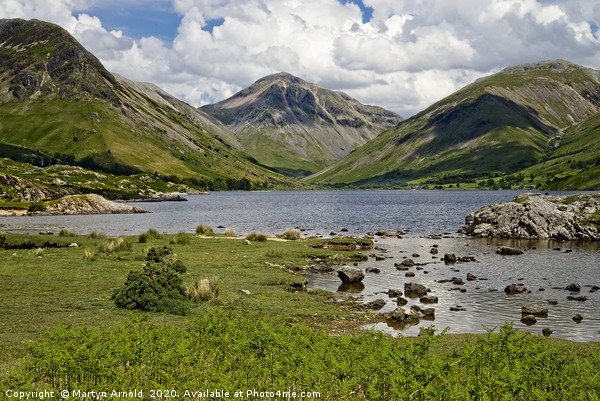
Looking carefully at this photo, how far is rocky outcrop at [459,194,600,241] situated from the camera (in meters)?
95.9

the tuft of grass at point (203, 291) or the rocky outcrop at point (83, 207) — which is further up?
the tuft of grass at point (203, 291)

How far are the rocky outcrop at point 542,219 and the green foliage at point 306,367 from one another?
81.8 m

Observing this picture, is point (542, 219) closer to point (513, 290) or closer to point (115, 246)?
point (513, 290)

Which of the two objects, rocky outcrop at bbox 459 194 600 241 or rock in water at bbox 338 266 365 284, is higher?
rocky outcrop at bbox 459 194 600 241

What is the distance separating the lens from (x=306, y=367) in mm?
18531

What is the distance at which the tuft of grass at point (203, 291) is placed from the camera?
37375mm

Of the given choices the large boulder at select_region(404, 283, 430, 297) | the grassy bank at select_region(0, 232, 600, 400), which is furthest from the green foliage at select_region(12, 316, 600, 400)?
the large boulder at select_region(404, 283, 430, 297)

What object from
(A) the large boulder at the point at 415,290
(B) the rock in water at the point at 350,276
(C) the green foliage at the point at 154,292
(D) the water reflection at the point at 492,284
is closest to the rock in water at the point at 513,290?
(D) the water reflection at the point at 492,284

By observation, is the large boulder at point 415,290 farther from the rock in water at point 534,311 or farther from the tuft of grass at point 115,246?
the tuft of grass at point 115,246

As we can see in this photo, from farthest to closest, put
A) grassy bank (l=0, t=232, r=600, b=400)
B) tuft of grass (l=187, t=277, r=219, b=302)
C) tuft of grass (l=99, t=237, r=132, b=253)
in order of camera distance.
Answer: tuft of grass (l=99, t=237, r=132, b=253) < tuft of grass (l=187, t=277, r=219, b=302) < grassy bank (l=0, t=232, r=600, b=400)

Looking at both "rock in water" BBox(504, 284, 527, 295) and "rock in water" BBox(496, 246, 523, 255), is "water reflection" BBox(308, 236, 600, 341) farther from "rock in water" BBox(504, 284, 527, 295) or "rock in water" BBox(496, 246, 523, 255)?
"rock in water" BBox(496, 246, 523, 255)

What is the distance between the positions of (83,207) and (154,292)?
5524 inches

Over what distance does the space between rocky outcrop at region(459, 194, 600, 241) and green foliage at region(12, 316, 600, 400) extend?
81811mm

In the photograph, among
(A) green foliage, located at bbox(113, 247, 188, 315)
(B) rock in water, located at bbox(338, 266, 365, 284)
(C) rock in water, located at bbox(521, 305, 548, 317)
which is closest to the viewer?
(A) green foliage, located at bbox(113, 247, 188, 315)
